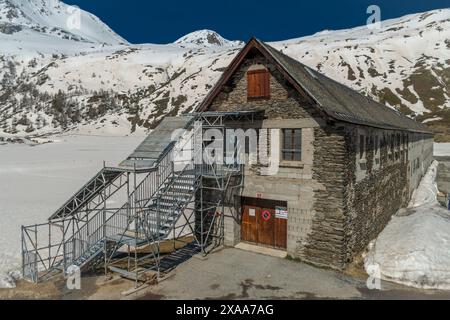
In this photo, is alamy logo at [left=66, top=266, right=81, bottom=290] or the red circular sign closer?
alamy logo at [left=66, top=266, right=81, bottom=290]

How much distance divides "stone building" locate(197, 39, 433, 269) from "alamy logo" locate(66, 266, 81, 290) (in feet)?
24.5

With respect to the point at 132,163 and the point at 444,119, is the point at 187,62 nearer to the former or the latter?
→ the point at 444,119

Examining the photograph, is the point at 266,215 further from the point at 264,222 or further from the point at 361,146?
the point at 361,146

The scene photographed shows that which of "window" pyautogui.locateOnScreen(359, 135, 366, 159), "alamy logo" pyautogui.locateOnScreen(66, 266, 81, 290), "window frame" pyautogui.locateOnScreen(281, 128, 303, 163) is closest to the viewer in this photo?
"alamy logo" pyautogui.locateOnScreen(66, 266, 81, 290)

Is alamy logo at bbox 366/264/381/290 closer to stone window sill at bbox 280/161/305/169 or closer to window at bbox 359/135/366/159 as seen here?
window at bbox 359/135/366/159

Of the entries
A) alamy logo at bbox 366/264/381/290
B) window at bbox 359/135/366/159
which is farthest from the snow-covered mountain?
alamy logo at bbox 366/264/381/290

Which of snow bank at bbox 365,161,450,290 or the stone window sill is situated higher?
the stone window sill

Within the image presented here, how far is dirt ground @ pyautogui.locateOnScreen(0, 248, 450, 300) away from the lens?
12758mm

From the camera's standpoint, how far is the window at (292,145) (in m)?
16.1

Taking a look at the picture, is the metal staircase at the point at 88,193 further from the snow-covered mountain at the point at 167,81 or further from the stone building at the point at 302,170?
the snow-covered mountain at the point at 167,81

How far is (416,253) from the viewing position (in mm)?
14742

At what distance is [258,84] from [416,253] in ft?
34.2

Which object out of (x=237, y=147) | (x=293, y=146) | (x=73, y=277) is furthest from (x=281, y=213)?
(x=73, y=277)
